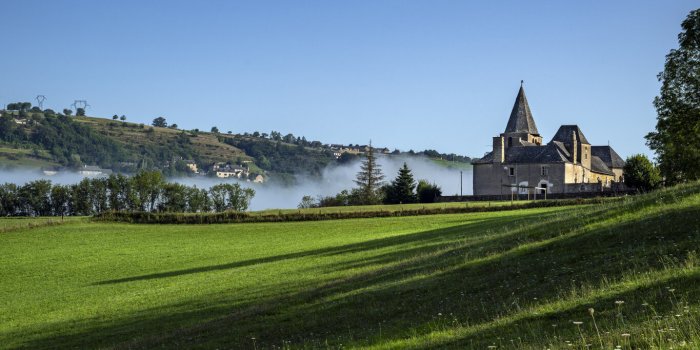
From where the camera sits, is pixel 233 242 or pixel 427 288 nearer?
pixel 427 288

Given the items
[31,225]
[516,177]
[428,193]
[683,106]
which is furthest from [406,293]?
[516,177]

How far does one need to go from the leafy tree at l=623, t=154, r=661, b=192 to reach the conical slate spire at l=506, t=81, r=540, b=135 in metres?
27.7

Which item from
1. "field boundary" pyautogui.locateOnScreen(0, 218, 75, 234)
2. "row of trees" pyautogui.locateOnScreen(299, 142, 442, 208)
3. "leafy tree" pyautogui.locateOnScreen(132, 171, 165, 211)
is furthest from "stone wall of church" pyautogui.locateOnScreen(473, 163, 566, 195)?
"field boundary" pyautogui.locateOnScreen(0, 218, 75, 234)

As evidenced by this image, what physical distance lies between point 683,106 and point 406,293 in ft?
144

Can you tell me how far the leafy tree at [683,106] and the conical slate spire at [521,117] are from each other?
8159 centimetres

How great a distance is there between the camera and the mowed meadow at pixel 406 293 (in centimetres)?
1584

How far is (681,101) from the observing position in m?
62.6

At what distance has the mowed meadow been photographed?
52.0 feet

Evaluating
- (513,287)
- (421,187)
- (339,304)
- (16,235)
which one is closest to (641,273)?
(513,287)

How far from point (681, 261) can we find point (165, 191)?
14819 cm

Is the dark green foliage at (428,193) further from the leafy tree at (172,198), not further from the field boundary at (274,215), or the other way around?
the leafy tree at (172,198)

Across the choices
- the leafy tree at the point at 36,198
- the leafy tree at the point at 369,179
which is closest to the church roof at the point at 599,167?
the leafy tree at the point at 369,179

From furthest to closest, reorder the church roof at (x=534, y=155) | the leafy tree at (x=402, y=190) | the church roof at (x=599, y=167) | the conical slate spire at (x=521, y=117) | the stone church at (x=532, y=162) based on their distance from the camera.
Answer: the church roof at (x=599, y=167) → the conical slate spire at (x=521, y=117) → the leafy tree at (x=402, y=190) → the church roof at (x=534, y=155) → the stone church at (x=532, y=162)

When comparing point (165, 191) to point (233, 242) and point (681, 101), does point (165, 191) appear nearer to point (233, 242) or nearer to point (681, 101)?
point (233, 242)
